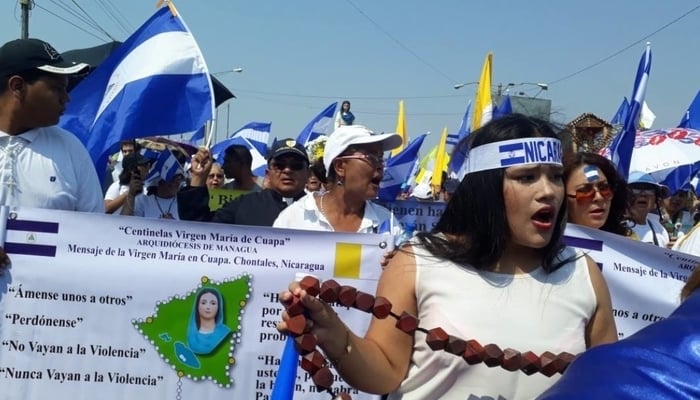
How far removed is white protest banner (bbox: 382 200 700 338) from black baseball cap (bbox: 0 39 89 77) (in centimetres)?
241

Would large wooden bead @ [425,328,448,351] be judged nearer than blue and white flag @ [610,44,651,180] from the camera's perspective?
Yes

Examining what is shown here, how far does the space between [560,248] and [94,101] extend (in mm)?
3598

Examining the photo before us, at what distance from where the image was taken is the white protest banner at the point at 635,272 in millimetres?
3787

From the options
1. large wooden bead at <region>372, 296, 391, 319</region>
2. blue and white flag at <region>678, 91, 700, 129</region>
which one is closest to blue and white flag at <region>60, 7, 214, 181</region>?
large wooden bead at <region>372, 296, 391, 319</region>

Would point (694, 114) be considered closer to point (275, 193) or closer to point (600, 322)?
point (275, 193)

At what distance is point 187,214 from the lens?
5832mm

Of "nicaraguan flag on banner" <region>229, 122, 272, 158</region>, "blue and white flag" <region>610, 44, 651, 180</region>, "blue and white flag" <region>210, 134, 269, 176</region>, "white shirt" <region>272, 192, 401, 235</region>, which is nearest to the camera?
"white shirt" <region>272, 192, 401, 235</region>

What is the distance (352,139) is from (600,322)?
7.49 feet

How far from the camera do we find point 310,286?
2008 mm

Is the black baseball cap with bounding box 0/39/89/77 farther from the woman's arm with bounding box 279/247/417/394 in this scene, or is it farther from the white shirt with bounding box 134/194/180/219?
the white shirt with bounding box 134/194/180/219

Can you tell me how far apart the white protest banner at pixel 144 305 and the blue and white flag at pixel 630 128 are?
72.4 inches

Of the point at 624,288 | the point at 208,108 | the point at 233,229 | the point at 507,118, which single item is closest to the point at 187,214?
the point at 208,108

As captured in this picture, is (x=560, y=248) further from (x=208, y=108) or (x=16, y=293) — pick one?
(x=208, y=108)

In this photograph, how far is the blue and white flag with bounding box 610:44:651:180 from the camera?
477 centimetres
